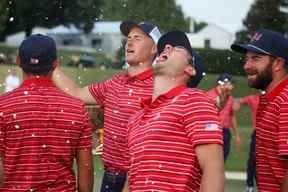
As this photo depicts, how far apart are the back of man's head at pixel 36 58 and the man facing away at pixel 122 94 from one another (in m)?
1.25

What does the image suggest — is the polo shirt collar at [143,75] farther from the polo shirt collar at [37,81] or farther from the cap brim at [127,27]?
the polo shirt collar at [37,81]

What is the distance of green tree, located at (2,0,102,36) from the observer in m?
43.5

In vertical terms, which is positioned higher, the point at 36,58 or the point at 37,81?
the point at 36,58

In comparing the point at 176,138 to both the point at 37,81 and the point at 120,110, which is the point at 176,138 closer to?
the point at 37,81

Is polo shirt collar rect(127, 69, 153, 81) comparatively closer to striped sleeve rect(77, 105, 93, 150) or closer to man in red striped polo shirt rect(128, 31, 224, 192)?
striped sleeve rect(77, 105, 93, 150)

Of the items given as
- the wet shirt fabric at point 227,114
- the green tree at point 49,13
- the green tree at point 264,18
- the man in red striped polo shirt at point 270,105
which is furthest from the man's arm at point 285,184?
the green tree at point 49,13

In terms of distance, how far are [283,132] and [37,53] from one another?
148cm

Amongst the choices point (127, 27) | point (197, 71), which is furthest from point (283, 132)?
point (127, 27)

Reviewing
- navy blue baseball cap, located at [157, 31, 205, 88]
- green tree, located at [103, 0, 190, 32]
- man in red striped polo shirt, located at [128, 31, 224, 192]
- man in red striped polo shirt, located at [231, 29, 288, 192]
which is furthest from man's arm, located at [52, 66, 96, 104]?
green tree, located at [103, 0, 190, 32]

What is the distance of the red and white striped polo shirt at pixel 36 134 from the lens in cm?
525

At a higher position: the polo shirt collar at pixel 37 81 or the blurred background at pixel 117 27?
the polo shirt collar at pixel 37 81

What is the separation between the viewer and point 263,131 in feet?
18.5

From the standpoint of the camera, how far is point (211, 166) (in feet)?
14.7

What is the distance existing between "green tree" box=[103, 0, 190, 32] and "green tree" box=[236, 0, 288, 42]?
3087 mm
